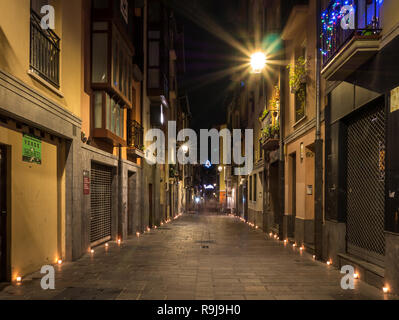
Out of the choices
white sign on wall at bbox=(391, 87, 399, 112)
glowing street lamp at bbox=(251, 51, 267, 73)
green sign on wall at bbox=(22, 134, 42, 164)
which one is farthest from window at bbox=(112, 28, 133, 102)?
white sign on wall at bbox=(391, 87, 399, 112)

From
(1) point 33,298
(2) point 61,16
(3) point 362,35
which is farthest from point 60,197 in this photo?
(3) point 362,35

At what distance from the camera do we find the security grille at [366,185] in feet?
26.2

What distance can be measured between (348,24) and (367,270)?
17.8 ft

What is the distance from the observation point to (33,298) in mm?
6363

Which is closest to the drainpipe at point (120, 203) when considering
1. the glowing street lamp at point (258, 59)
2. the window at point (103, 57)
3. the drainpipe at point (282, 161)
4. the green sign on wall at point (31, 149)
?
the window at point (103, 57)

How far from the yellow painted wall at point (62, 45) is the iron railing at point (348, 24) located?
22.2 ft

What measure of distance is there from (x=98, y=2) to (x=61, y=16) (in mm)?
3358

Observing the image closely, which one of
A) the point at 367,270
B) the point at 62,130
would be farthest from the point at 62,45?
the point at 367,270

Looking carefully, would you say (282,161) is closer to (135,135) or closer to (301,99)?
(301,99)

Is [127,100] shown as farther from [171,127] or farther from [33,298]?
[171,127]

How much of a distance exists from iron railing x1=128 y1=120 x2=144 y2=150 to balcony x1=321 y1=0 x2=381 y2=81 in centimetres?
945


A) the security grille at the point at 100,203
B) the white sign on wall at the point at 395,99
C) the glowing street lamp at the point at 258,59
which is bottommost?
the security grille at the point at 100,203

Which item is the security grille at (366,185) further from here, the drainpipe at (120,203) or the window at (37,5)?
the drainpipe at (120,203)

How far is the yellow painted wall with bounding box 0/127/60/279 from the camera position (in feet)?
25.1
